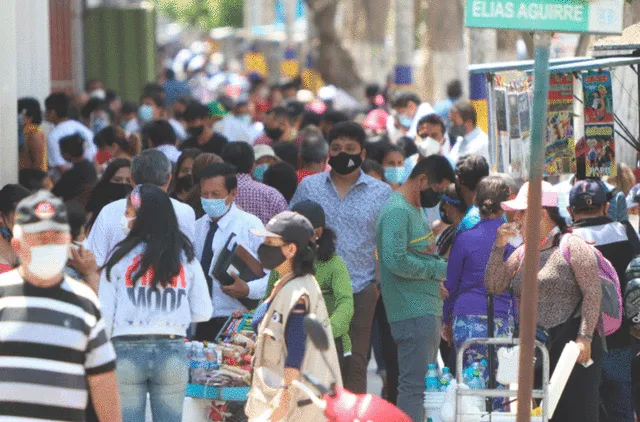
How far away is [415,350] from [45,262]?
12.3 ft

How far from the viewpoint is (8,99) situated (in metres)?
11.2

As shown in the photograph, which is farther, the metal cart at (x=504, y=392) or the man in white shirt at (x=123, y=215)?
the man in white shirt at (x=123, y=215)

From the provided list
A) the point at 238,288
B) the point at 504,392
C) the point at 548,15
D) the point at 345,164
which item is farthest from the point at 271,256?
the point at 345,164

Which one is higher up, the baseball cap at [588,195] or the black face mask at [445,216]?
the baseball cap at [588,195]

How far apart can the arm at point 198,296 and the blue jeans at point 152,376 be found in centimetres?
19

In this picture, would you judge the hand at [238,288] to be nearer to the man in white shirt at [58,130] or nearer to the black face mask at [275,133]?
the man in white shirt at [58,130]

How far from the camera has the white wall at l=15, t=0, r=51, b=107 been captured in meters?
18.5

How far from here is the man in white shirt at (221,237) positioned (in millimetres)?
8852

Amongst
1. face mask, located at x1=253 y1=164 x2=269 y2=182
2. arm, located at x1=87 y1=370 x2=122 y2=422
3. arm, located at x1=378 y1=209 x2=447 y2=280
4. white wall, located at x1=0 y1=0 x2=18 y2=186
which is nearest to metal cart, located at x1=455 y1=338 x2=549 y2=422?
arm, located at x1=378 y1=209 x2=447 y2=280

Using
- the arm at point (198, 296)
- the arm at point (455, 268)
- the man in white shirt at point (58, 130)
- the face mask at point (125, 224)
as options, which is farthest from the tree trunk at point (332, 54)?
the arm at point (198, 296)

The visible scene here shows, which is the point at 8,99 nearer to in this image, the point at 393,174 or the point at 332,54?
the point at 393,174

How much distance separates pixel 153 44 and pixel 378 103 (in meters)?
7.73

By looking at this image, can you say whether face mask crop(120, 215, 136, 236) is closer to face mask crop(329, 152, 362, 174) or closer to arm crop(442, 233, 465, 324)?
face mask crop(329, 152, 362, 174)

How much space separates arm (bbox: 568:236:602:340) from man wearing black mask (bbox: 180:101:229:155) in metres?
6.17
